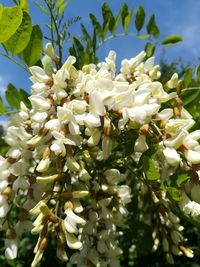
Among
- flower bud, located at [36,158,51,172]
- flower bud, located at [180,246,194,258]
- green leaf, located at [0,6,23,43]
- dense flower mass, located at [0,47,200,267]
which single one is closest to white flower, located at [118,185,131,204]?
dense flower mass, located at [0,47,200,267]

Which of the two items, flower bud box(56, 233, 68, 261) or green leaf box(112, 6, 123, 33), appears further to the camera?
green leaf box(112, 6, 123, 33)

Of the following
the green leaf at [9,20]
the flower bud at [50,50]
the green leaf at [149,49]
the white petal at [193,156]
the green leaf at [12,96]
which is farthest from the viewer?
the green leaf at [149,49]

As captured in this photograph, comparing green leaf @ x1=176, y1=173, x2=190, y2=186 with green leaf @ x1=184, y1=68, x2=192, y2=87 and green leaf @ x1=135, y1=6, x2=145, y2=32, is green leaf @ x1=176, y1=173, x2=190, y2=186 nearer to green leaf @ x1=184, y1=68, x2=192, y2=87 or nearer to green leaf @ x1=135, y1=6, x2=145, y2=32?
green leaf @ x1=184, y1=68, x2=192, y2=87

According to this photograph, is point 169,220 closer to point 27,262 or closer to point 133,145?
point 133,145

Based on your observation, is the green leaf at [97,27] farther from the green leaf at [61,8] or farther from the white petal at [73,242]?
the white petal at [73,242]

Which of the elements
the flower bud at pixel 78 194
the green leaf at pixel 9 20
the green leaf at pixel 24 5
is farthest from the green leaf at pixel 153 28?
the flower bud at pixel 78 194

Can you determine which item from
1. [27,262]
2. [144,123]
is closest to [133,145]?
[144,123]
